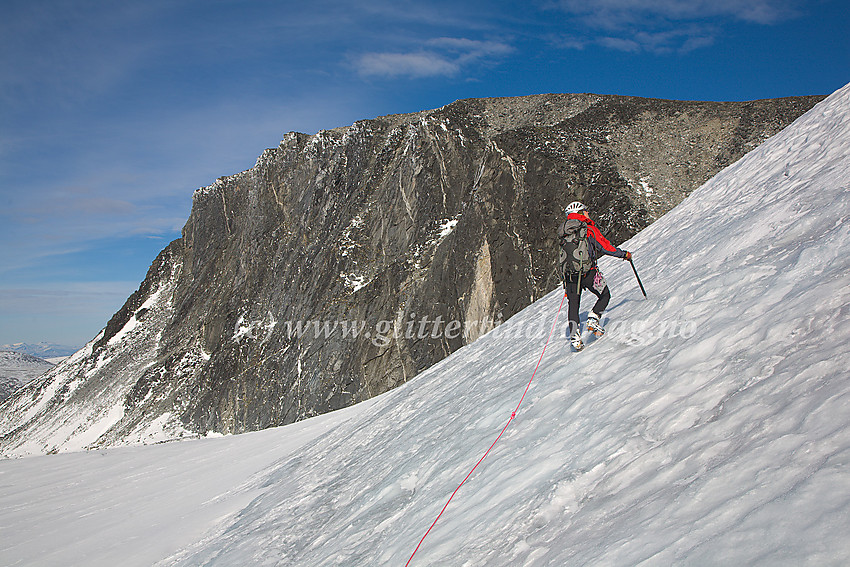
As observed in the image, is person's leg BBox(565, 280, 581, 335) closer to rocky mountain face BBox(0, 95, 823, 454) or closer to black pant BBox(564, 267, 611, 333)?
black pant BBox(564, 267, 611, 333)

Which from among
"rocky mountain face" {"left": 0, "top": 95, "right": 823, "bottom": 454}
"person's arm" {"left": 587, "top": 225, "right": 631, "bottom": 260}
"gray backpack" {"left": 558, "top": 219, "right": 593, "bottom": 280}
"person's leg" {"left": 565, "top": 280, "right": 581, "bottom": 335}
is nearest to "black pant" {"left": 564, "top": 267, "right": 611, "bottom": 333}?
"person's leg" {"left": 565, "top": 280, "right": 581, "bottom": 335}

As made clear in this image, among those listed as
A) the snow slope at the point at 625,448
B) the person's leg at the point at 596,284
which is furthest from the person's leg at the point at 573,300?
the snow slope at the point at 625,448

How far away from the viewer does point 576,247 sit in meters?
6.79

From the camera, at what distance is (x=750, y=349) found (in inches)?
157

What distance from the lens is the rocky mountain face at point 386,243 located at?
27203mm

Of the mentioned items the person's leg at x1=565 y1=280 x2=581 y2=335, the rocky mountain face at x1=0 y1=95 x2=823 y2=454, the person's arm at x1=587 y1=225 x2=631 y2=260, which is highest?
the rocky mountain face at x1=0 y1=95 x2=823 y2=454

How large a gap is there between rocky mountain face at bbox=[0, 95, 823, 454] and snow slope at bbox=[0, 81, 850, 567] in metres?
16.1

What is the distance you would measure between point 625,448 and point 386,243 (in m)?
30.8

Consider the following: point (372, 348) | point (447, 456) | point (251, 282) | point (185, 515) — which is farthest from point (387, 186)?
point (447, 456)

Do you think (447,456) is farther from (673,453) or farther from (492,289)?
(492,289)

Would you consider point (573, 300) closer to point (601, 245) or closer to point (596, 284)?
point (596, 284)

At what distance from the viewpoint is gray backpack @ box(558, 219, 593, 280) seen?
676 centimetres

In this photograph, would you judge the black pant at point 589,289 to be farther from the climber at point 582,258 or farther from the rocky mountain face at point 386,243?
the rocky mountain face at point 386,243

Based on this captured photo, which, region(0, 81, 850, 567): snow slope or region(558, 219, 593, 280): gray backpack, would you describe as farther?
region(558, 219, 593, 280): gray backpack
